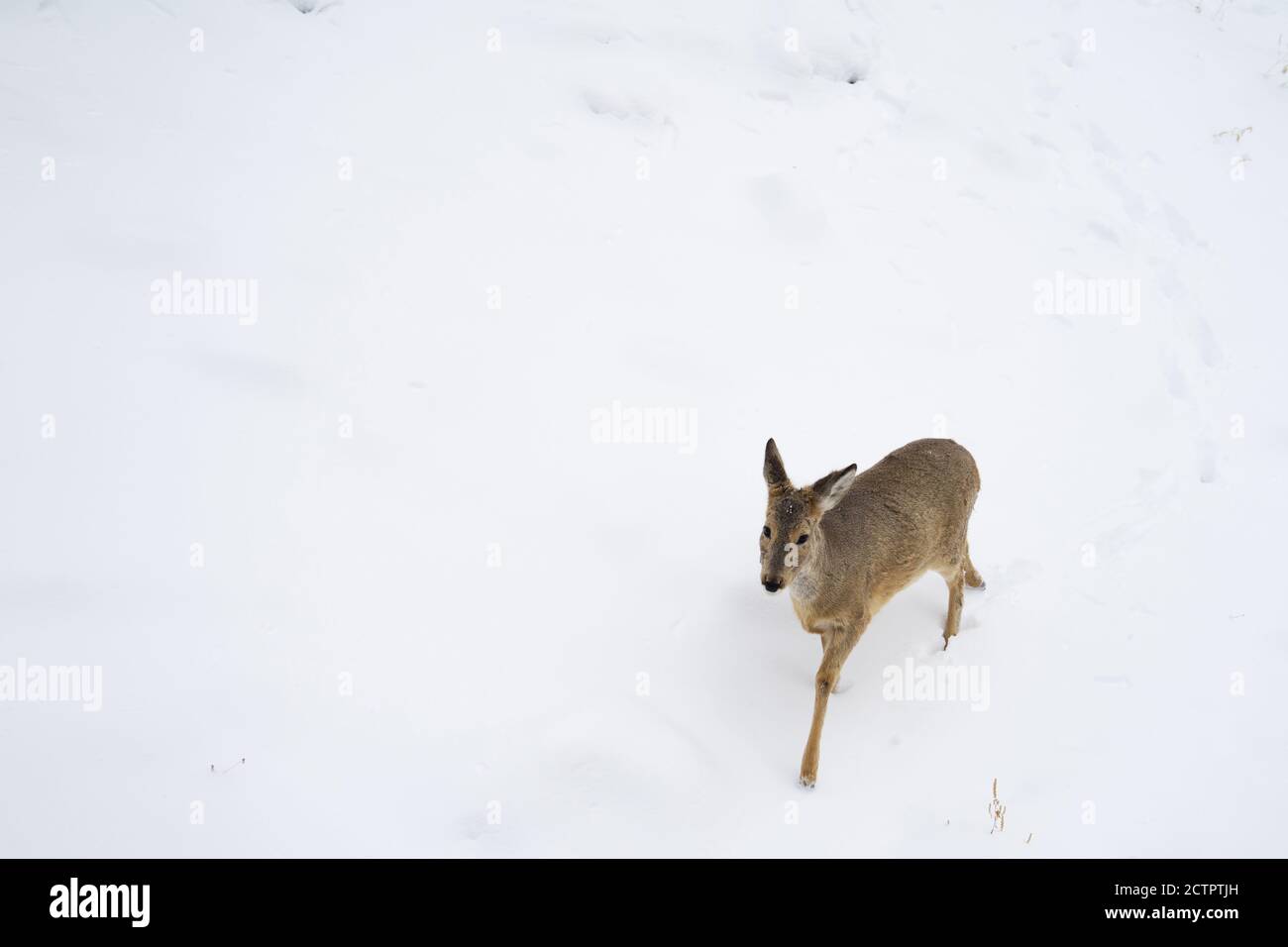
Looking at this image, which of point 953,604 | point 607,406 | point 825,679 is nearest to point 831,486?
point 825,679

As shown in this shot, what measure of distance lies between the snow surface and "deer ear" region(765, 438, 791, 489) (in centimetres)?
122

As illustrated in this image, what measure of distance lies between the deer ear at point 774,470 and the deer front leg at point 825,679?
107cm

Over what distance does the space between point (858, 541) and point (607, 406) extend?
2.56 m

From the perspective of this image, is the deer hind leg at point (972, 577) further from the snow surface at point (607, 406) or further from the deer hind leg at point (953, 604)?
the deer hind leg at point (953, 604)

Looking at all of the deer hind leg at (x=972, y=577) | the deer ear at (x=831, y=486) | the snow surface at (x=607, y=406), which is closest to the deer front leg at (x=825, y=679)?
the snow surface at (x=607, y=406)

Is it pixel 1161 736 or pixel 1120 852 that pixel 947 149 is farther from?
pixel 1120 852

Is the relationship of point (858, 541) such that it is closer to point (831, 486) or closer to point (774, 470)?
point (831, 486)

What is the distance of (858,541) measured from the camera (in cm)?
662

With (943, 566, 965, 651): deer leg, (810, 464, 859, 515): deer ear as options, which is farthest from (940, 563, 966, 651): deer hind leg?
(810, 464, 859, 515): deer ear

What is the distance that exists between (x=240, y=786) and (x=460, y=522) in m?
2.38

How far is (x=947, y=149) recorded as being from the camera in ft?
36.5

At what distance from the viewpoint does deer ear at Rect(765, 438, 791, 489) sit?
6.20 meters

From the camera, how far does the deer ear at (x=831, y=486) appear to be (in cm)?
603

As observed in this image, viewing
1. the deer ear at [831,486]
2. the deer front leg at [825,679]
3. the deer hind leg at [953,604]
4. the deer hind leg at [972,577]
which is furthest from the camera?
the deer hind leg at [972,577]
